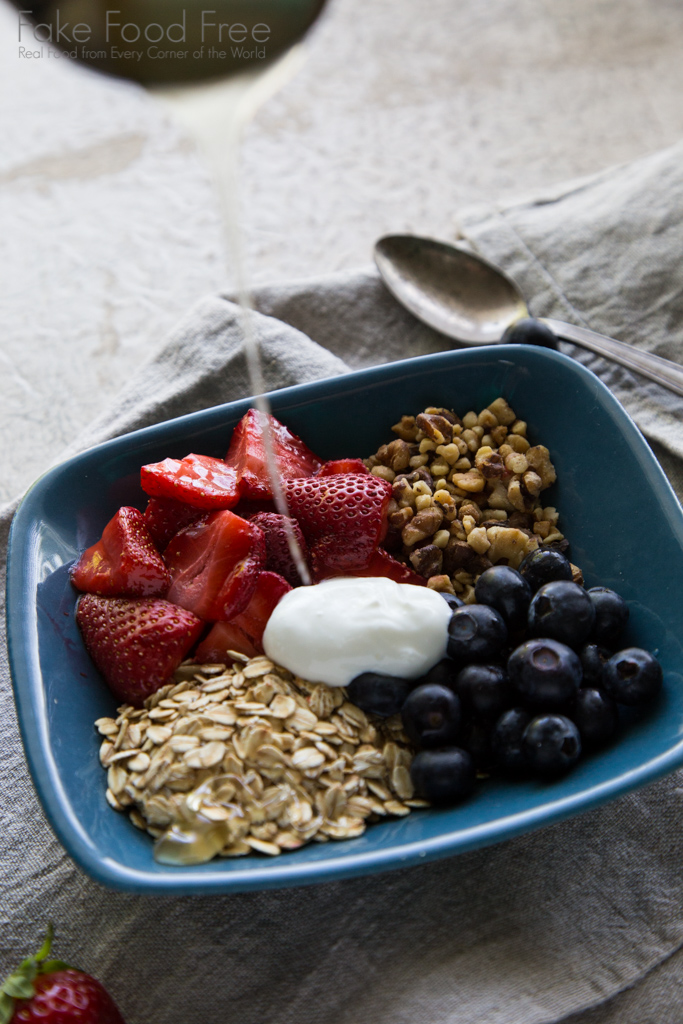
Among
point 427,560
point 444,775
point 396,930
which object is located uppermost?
point 427,560

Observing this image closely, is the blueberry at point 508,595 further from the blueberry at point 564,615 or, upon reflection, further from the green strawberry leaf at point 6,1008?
the green strawberry leaf at point 6,1008

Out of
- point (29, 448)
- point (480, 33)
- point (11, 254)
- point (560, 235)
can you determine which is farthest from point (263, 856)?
point (480, 33)

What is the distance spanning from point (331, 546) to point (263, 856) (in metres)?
0.37

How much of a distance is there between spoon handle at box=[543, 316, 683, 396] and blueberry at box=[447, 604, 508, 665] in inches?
22.8

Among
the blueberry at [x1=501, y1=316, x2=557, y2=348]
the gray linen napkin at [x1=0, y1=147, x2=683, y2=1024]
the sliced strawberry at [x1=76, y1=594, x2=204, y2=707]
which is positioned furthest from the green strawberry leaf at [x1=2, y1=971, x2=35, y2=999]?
the blueberry at [x1=501, y1=316, x2=557, y2=348]

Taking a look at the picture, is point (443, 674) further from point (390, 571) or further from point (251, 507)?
point (251, 507)

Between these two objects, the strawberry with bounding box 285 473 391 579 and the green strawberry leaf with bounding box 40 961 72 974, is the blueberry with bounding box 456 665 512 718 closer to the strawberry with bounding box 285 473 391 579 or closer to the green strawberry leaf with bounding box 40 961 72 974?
the strawberry with bounding box 285 473 391 579

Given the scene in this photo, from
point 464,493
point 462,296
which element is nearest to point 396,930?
point 464,493

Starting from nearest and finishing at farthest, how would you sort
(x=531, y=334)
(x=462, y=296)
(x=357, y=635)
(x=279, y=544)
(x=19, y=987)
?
(x=19, y=987)
(x=357, y=635)
(x=279, y=544)
(x=531, y=334)
(x=462, y=296)

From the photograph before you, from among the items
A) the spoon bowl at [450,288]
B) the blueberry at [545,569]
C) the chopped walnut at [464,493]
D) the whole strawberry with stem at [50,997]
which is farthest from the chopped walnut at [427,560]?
the whole strawberry with stem at [50,997]

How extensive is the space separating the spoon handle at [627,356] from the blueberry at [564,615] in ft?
1.70

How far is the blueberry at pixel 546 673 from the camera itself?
2.86 feet

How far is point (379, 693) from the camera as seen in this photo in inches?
36.5

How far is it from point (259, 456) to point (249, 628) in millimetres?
225
